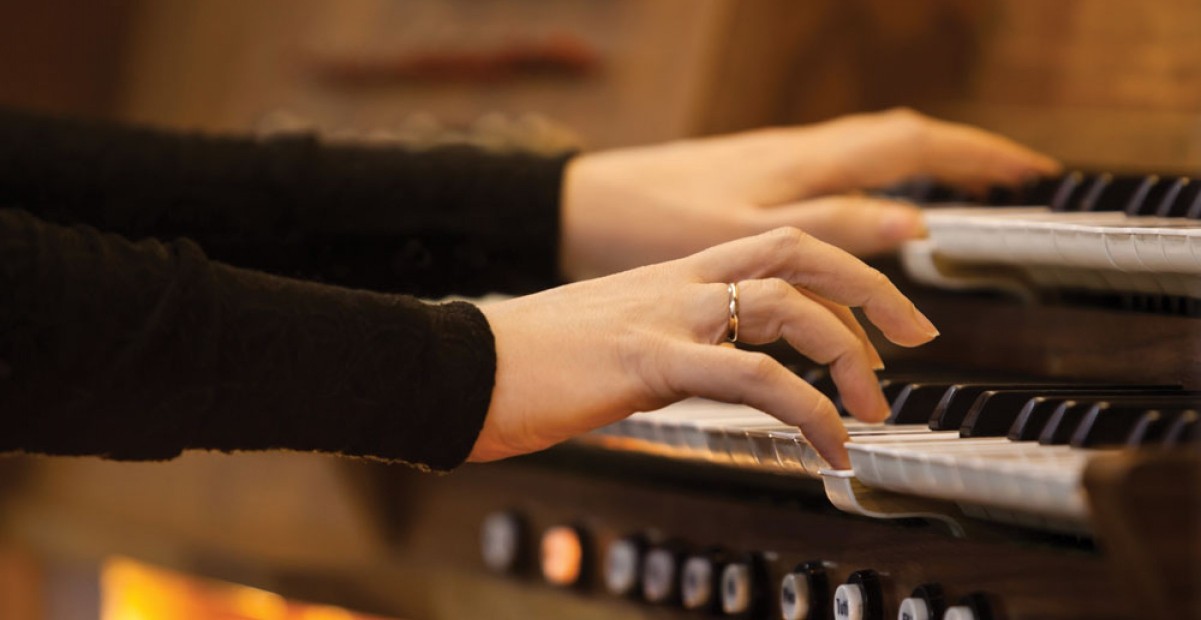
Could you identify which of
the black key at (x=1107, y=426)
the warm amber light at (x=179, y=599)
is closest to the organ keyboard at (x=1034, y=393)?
A: the black key at (x=1107, y=426)

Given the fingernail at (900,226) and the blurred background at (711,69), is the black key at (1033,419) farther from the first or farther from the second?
the blurred background at (711,69)

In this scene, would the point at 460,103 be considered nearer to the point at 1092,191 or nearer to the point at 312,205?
the point at 312,205

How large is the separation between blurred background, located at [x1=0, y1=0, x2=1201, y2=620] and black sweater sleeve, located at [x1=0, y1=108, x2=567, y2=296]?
8.7 inches

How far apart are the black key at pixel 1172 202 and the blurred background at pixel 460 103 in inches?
10.3

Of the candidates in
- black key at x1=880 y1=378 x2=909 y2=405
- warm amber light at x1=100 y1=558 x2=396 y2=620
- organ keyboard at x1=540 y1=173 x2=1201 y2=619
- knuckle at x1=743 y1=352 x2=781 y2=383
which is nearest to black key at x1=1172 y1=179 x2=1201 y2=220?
organ keyboard at x1=540 y1=173 x2=1201 y2=619

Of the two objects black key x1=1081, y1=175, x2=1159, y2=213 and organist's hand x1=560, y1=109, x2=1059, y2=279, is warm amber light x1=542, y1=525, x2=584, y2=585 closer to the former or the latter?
organist's hand x1=560, y1=109, x2=1059, y2=279

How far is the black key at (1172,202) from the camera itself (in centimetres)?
90

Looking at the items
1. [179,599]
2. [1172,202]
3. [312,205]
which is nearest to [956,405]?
[1172,202]

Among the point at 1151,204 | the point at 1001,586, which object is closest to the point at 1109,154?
the point at 1151,204

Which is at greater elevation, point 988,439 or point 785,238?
point 785,238

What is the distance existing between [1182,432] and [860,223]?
428mm

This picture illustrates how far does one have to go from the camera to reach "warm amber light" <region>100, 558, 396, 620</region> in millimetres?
1539

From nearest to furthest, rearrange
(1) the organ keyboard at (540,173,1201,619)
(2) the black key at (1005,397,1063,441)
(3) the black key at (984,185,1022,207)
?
(1) the organ keyboard at (540,173,1201,619) → (2) the black key at (1005,397,1063,441) → (3) the black key at (984,185,1022,207)

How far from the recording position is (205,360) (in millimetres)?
748
